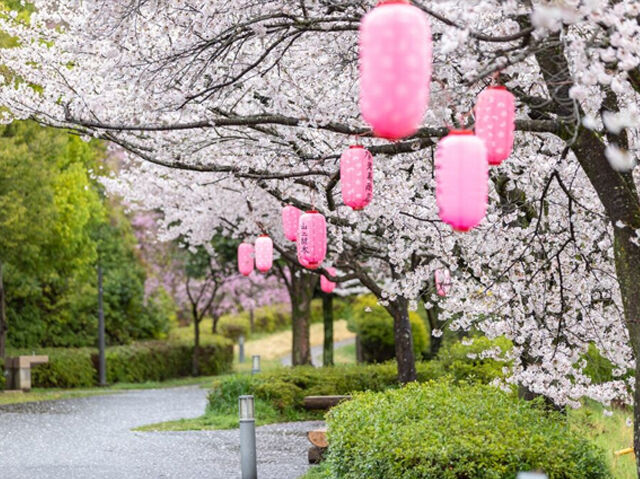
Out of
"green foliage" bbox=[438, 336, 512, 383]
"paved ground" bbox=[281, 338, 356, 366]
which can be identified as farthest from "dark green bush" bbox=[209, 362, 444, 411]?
"paved ground" bbox=[281, 338, 356, 366]

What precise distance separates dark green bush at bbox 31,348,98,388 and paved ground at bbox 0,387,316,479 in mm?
6741

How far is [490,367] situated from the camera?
1550cm

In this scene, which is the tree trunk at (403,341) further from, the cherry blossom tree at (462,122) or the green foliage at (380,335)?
the green foliage at (380,335)

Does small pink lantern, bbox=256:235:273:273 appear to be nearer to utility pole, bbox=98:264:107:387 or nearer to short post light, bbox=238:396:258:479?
short post light, bbox=238:396:258:479

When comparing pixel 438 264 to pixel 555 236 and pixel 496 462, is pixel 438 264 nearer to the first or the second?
pixel 555 236

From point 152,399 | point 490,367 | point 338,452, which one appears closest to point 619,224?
point 338,452

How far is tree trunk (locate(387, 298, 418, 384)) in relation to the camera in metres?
15.9

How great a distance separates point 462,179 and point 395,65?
938 mm

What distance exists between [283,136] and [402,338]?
6.64m

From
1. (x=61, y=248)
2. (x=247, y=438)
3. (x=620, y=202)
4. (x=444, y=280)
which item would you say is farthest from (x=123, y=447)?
(x=61, y=248)

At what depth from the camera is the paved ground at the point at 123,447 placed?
1214cm

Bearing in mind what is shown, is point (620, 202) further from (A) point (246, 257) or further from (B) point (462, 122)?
(A) point (246, 257)

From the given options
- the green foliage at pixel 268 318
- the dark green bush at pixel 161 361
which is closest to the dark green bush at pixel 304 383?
the dark green bush at pixel 161 361

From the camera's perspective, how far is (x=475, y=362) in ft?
55.9
